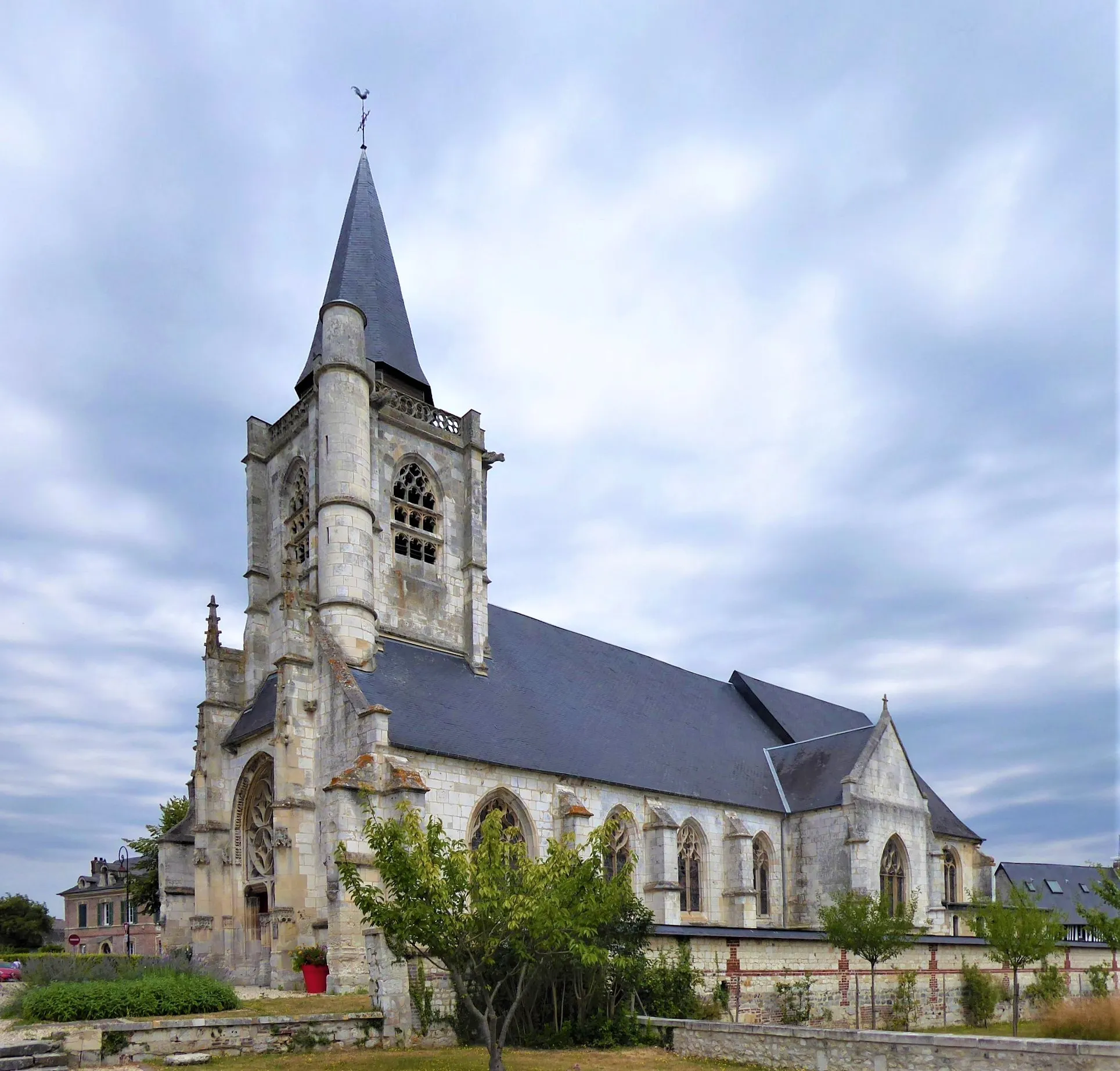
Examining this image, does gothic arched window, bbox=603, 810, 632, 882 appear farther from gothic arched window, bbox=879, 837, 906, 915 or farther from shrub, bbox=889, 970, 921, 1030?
gothic arched window, bbox=879, 837, 906, 915

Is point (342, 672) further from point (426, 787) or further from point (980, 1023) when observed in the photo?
point (980, 1023)

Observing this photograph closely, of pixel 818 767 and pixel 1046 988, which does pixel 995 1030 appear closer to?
pixel 1046 988

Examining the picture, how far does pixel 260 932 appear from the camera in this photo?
22.4m

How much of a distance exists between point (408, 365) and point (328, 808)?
13138mm

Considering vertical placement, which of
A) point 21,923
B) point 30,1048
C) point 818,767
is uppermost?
point 818,767

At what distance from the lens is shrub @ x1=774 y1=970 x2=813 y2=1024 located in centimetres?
1798

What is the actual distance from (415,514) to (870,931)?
47.5 ft

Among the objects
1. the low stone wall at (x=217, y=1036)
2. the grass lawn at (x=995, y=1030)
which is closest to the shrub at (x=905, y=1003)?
the grass lawn at (x=995, y=1030)

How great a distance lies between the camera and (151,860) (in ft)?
116

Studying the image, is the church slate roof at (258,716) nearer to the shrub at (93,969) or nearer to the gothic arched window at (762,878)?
the shrub at (93,969)

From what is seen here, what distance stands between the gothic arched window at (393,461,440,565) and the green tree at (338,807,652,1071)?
1311cm

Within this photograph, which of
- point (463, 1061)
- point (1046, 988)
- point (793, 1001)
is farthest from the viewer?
point (1046, 988)

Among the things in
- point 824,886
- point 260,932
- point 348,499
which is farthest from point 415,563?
point 824,886

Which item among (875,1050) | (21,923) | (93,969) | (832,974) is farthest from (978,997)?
(21,923)
